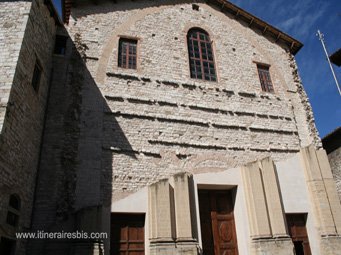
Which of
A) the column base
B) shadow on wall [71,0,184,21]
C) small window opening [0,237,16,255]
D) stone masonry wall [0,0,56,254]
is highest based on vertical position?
shadow on wall [71,0,184,21]

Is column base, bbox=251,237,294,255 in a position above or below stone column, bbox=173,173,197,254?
below

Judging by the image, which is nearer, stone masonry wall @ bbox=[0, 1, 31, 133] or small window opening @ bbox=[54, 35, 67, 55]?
stone masonry wall @ bbox=[0, 1, 31, 133]

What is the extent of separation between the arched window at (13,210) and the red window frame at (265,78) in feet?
31.3

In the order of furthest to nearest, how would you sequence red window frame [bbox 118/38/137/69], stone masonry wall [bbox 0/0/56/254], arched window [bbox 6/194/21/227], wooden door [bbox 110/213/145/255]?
red window frame [bbox 118/38/137/69], wooden door [bbox 110/213/145/255], arched window [bbox 6/194/21/227], stone masonry wall [bbox 0/0/56/254]

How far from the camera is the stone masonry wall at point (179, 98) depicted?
29.8 feet

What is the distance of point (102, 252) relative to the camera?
23.9 feet

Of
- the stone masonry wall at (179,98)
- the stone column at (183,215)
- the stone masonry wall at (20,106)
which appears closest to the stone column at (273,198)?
the stone masonry wall at (179,98)

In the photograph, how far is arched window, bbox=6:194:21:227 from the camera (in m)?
6.27

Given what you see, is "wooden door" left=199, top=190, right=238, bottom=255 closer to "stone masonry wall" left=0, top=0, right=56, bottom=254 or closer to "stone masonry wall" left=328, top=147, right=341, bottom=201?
"stone masonry wall" left=0, top=0, right=56, bottom=254

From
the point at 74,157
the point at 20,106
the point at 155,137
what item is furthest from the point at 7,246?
the point at 155,137

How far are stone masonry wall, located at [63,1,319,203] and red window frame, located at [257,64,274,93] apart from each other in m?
0.20

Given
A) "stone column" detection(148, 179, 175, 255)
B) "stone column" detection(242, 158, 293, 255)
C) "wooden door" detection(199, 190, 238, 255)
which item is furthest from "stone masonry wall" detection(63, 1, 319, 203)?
"wooden door" detection(199, 190, 238, 255)

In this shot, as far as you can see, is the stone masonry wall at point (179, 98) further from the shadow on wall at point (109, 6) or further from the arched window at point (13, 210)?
the arched window at point (13, 210)

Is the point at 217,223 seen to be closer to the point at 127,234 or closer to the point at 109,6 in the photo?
the point at 127,234
